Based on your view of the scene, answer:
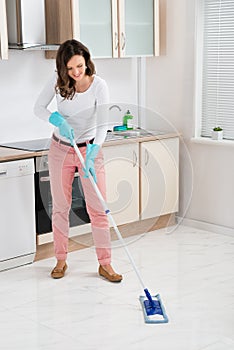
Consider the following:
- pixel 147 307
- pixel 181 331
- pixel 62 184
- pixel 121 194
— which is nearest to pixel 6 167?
pixel 62 184

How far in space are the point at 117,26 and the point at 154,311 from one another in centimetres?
219

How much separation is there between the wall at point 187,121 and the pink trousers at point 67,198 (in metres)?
1.29

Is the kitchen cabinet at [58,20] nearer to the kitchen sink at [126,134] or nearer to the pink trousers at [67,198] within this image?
the kitchen sink at [126,134]

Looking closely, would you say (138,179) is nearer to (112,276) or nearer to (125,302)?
(112,276)

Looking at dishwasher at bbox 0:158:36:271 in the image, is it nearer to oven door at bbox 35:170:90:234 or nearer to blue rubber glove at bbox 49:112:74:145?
oven door at bbox 35:170:90:234

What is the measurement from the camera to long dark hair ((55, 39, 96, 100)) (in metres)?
3.50

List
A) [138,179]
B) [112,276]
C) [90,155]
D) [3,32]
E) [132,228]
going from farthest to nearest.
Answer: [132,228] < [138,179] < [3,32] < [112,276] < [90,155]

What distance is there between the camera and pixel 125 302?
11.4 ft

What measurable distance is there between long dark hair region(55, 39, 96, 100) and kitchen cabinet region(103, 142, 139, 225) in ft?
1.99

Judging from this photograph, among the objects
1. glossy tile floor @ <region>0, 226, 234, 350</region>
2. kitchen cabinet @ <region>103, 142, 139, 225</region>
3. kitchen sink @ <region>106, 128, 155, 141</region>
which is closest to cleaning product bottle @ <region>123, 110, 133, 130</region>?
kitchen sink @ <region>106, 128, 155, 141</region>

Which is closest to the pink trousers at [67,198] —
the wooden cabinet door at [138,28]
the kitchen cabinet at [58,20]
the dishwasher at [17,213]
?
the dishwasher at [17,213]

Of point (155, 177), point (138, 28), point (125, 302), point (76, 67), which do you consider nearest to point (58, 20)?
point (138, 28)

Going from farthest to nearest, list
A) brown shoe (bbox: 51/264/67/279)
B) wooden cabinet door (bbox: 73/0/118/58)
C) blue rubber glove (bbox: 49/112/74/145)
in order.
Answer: wooden cabinet door (bbox: 73/0/118/58) < brown shoe (bbox: 51/264/67/279) < blue rubber glove (bbox: 49/112/74/145)

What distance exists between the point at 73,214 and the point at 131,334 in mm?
1250
